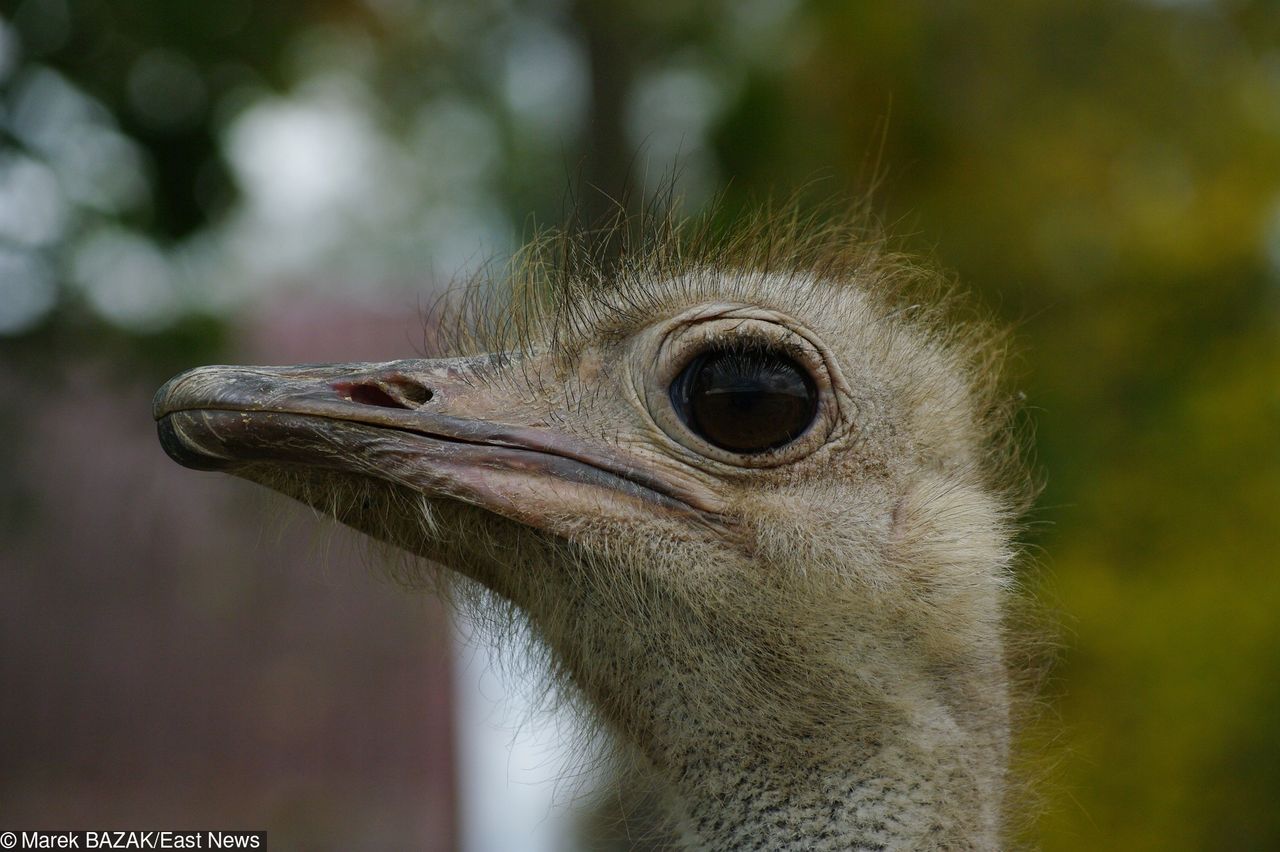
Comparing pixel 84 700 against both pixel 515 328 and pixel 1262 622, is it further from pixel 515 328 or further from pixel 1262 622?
pixel 1262 622

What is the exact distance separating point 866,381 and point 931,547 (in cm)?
30

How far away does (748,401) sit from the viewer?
6.56 ft

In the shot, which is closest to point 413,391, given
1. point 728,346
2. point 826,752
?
point 728,346

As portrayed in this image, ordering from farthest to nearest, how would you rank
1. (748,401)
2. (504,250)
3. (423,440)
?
(504,250)
(748,401)
(423,440)

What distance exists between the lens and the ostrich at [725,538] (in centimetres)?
191

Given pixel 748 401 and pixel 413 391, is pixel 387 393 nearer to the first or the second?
pixel 413 391

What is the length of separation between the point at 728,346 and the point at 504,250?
1.60 meters

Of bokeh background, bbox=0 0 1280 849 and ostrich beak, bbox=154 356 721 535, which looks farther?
bokeh background, bbox=0 0 1280 849

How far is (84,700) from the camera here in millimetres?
5539

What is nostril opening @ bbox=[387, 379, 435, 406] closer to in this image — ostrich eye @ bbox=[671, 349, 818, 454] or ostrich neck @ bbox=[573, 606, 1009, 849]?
ostrich eye @ bbox=[671, 349, 818, 454]

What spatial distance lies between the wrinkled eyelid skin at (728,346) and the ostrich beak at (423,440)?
0.06m

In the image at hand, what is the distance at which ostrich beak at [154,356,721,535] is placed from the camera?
1.80 meters

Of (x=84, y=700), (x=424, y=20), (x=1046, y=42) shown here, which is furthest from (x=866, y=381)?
(x=1046, y=42)

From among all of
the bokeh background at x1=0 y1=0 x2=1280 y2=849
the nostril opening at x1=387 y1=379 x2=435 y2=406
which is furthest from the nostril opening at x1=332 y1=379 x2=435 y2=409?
the bokeh background at x1=0 y1=0 x2=1280 y2=849
